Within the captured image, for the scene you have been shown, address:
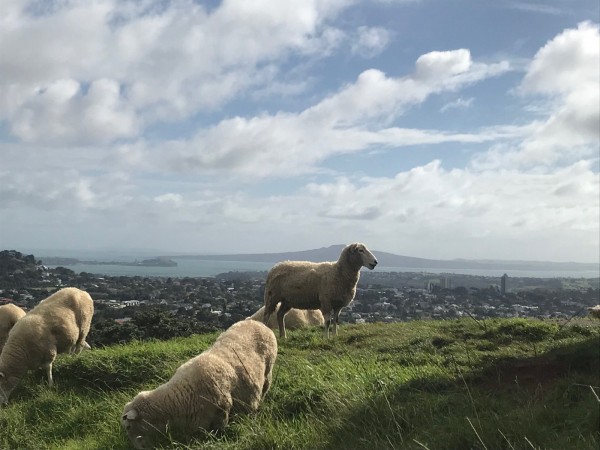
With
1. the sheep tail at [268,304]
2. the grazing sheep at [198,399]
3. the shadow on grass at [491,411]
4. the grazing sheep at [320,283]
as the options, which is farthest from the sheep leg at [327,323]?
the shadow on grass at [491,411]

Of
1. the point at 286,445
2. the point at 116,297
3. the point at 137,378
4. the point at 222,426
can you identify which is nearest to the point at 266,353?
the point at 222,426

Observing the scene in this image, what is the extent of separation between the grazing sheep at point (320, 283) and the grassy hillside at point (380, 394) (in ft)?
3.75

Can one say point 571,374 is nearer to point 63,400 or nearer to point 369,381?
point 369,381

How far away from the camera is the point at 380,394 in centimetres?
616

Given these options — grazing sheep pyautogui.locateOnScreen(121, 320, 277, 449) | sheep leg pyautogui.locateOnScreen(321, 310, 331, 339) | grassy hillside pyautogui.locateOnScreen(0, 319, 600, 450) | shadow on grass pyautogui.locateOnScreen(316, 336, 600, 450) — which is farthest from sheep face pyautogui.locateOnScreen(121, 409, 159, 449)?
sheep leg pyautogui.locateOnScreen(321, 310, 331, 339)

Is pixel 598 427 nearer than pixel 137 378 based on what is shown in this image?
Yes

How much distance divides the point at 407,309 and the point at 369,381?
16.0 m

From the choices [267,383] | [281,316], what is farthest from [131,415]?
[281,316]

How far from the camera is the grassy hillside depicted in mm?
4691

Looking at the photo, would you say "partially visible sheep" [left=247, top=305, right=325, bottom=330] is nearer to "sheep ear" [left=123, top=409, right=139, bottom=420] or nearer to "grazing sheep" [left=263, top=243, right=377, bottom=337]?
"grazing sheep" [left=263, top=243, right=377, bottom=337]

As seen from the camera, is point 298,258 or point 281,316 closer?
point 281,316

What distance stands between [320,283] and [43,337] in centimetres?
617

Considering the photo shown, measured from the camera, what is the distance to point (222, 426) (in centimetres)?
638

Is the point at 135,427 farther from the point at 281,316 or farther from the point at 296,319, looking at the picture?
the point at 296,319
